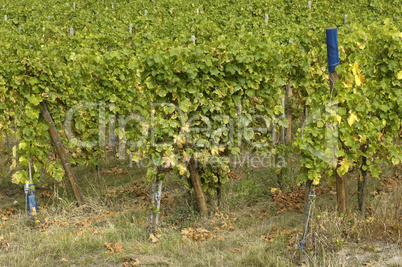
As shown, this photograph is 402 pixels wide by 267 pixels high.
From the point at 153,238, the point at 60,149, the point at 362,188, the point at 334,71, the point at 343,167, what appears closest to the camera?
the point at 334,71

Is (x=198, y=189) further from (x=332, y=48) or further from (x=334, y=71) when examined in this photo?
(x=332, y=48)

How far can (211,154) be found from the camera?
15.3 feet

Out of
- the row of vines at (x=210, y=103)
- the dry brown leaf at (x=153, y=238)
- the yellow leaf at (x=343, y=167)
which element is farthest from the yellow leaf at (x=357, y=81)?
the dry brown leaf at (x=153, y=238)

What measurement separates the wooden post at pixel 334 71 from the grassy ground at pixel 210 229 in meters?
0.15

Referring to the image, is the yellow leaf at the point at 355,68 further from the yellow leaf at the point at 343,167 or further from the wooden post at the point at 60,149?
A: the wooden post at the point at 60,149

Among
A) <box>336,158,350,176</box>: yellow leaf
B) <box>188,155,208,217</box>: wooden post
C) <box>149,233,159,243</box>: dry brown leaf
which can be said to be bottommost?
<box>149,233,159,243</box>: dry brown leaf

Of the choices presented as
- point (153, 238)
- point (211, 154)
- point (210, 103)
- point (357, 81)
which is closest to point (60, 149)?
point (153, 238)

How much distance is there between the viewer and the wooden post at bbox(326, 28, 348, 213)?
3.60 meters

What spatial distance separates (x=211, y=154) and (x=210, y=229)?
819mm

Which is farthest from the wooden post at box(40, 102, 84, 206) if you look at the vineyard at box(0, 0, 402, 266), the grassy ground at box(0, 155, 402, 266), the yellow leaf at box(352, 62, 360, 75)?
the yellow leaf at box(352, 62, 360, 75)

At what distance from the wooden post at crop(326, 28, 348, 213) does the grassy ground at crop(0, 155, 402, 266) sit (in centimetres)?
15

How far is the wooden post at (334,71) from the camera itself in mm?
3604

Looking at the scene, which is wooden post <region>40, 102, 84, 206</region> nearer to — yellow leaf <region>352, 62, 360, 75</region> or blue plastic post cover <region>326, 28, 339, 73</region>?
blue plastic post cover <region>326, 28, 339, 73</region>

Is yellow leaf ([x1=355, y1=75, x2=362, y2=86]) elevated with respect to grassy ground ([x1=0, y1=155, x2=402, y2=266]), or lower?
elevated
